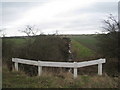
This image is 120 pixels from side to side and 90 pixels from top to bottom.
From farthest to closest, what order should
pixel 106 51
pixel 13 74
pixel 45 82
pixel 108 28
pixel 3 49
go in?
pixel 108 28 < pixel 106 51 < pixel 3 49 < pixel 13 74 < pixel 45 82

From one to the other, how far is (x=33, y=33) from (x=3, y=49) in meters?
3.15

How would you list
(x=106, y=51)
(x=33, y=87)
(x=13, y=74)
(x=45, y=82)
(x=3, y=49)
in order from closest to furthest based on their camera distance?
(x=33, y=87) → (x=45, y=82) → (x=13, y=74) → (x=3, y=49) → (x=106, y=51)

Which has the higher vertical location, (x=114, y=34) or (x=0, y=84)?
(x=114, y=34)

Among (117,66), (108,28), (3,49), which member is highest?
(108,28)

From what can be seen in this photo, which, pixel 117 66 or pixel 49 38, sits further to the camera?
pixel 117 66

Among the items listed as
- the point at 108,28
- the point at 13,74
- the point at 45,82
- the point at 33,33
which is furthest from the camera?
the point at 108,28

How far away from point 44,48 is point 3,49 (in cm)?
236

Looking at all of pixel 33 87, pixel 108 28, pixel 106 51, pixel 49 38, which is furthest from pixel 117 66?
pixel 33 87

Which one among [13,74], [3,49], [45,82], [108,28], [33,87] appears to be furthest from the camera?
[108,28]

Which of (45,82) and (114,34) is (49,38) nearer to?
(45,82)

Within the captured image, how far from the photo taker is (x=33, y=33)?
53.1 ft

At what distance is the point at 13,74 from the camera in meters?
9.37

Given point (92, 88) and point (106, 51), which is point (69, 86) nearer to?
point (92, 88)

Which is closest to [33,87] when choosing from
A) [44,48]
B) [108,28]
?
[44,48]
